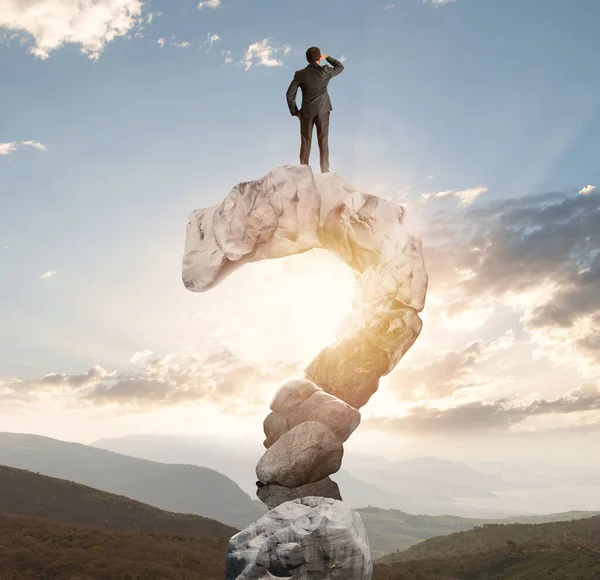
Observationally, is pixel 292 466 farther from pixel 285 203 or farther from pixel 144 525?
pixel 144 525

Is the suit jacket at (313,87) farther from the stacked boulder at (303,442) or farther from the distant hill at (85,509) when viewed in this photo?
the distant hill at (85,509)

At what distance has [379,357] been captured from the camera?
15102 mm

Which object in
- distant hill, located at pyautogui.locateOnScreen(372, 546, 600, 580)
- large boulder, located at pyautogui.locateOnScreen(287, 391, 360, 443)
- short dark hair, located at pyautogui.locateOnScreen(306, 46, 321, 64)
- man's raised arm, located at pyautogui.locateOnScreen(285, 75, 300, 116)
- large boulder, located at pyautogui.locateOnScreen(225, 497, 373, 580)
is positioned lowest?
distant hill, located at pyautogui.locateOnScreen(372, 546, 600, 580)

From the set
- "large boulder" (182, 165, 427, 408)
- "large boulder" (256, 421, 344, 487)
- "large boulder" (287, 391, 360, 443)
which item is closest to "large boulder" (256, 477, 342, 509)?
"large boulder" (256, 421, 344, 487)

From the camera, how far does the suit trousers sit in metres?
16.5

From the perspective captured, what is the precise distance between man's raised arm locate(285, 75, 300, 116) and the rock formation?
1.79 meters

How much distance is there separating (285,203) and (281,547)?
8.51 meters

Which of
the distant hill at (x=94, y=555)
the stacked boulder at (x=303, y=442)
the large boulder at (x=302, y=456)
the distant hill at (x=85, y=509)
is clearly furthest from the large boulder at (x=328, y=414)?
the distant hill at (x=85, y=509)

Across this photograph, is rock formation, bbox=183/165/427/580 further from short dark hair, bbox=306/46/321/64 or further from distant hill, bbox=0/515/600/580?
distant hill, bbox=0/515/600/580

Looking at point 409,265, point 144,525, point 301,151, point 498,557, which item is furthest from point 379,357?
point 144,525

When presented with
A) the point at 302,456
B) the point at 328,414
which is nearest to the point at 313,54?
the point at 328,414

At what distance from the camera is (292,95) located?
16359mm

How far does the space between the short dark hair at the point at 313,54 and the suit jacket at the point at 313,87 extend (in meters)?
0.13

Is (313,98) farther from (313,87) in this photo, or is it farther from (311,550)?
(311,550)
